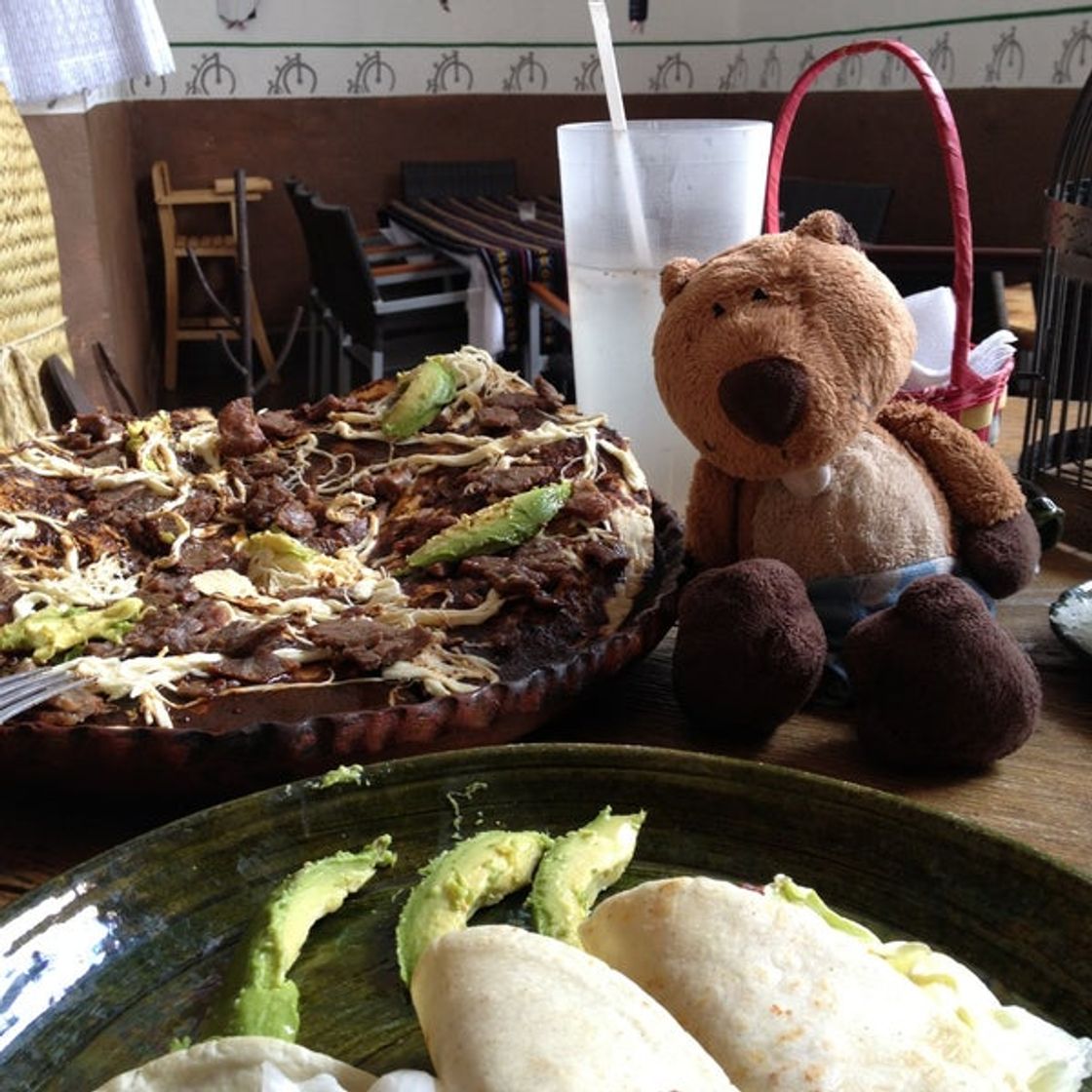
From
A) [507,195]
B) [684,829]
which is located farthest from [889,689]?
[507,195]

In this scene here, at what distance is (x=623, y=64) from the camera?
6.03 metres

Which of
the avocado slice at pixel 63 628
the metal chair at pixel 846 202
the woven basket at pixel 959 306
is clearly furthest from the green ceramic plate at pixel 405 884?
the metal chair at pixel 846 202

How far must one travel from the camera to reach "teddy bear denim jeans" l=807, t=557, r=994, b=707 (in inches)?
40.1

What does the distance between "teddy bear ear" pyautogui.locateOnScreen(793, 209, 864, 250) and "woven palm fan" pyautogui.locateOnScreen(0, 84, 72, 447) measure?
1287 millimetres

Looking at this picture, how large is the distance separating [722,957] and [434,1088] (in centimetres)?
14

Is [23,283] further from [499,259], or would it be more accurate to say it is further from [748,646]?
[499,259]

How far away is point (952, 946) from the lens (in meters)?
0.67

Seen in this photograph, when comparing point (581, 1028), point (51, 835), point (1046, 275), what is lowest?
point (51, 835)

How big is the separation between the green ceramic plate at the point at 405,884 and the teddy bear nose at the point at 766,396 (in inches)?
→ 10.9

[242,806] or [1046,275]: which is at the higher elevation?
[1046,275]

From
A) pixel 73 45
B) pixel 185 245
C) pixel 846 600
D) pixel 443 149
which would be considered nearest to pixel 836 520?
pixel 846 600

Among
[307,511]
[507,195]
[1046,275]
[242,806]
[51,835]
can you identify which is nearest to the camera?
[242,806]

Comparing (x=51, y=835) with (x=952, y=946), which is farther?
(x=51, y=835)

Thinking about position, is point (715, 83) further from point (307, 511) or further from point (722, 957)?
point (722, 957)
